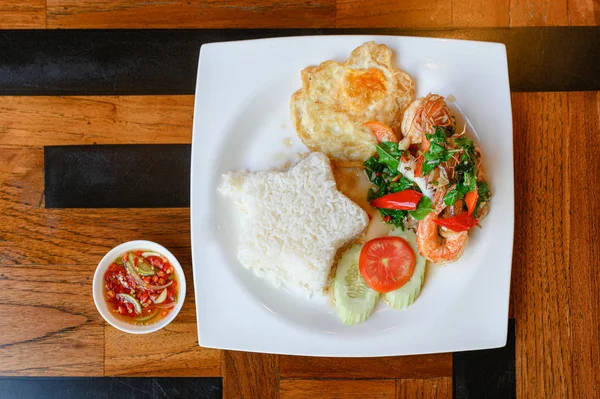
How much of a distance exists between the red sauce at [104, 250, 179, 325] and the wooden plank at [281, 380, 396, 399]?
93 cm

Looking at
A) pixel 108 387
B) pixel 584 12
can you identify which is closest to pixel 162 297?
pixel 108 387

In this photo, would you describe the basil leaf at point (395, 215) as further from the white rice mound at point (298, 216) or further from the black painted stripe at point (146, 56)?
the black painted stripe at point (146, 56)

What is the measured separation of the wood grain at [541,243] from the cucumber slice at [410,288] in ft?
2.26

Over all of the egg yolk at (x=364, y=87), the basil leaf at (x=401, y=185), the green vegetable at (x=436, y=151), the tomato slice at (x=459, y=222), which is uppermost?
the egg yolk at (x=364, y=87)

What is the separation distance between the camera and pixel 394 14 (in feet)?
10.8

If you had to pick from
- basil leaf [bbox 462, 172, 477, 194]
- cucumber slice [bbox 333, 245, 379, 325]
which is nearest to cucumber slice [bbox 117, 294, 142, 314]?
cucumber slice [bbox 333, 245, 379, 325]

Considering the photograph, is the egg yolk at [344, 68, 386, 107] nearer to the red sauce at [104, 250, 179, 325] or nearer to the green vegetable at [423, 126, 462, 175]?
the green vegetable at [423, 126, 462, 175]

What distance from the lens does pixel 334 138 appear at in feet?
9.89

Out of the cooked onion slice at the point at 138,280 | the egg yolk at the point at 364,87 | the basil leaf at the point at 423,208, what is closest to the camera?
the basil leaf at the point at 423,208

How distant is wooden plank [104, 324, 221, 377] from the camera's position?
3.24 m

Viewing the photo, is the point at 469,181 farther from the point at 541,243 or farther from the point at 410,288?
the point at 541,243

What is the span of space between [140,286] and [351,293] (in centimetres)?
127

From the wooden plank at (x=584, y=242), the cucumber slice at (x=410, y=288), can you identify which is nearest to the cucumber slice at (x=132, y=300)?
the cucumber slice at (x=410, y=288)

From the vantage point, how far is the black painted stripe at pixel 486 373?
3.26m
